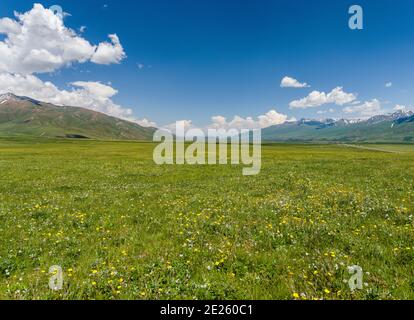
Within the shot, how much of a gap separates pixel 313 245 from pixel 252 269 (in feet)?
8.52

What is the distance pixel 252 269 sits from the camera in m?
6.90

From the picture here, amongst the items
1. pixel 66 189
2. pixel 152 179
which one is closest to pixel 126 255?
pixel 66 189

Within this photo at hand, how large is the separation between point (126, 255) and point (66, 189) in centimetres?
1405
